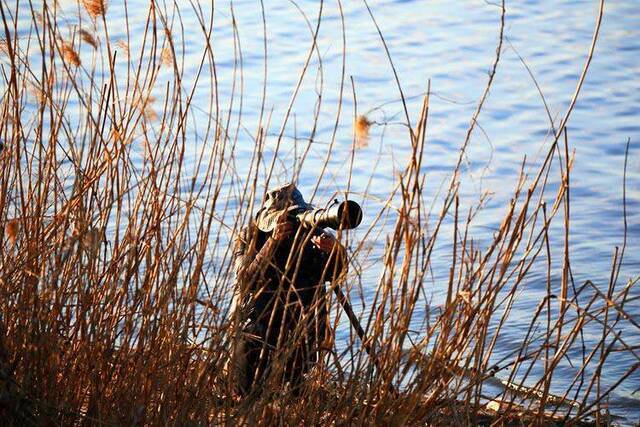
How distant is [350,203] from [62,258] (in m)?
0.60

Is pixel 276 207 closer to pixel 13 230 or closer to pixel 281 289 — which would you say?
pixel 281 289

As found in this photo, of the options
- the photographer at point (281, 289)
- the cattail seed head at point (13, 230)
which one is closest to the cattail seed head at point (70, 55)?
the cattail seed head at point (13, 230)

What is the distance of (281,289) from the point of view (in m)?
2.36

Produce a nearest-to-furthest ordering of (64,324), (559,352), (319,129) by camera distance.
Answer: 1. (559,352)
2. (64,324)
3. (319,129)

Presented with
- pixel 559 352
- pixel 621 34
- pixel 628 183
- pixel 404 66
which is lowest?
pixel 559 352

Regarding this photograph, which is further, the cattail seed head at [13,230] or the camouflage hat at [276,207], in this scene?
the camouflage hat at [276,207]

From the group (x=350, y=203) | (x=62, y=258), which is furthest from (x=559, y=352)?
(x=62, y=258)

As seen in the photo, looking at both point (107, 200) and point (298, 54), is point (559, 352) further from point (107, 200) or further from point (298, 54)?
point (298, 54)

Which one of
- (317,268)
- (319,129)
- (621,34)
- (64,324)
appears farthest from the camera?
(621,34)

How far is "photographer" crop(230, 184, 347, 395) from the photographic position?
2307 mm

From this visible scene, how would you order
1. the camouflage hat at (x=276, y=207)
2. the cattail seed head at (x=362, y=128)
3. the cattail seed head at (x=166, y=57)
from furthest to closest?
the camouflage hat at (x=276, y=207), the cattail seed head at (x=166, y=57), the cattail seed head at (x=362, y=128)

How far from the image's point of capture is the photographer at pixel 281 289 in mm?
2307

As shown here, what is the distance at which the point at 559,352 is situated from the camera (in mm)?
2332

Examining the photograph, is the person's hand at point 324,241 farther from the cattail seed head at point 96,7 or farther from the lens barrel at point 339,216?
the cattail seed head at point 96,7
